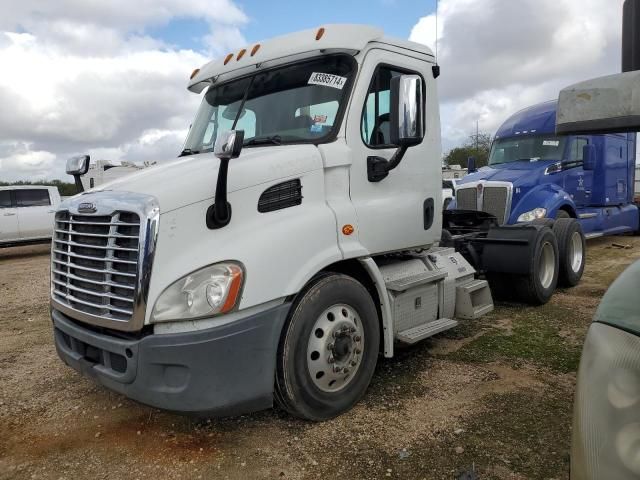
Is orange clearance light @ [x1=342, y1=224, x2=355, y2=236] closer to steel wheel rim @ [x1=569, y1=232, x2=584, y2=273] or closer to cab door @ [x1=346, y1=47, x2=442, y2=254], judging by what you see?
cab door @ [x1=346, y1=47, x2=442, y2=254]

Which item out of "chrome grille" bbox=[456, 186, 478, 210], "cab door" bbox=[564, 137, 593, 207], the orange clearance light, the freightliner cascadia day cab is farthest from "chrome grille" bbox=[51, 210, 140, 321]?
"cab door" bbox=[564, 137, 593, 207]

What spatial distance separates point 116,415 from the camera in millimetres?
3742

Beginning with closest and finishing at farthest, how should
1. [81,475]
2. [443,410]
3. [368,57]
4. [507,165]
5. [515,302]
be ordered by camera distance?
1. [81,475]
2. [443,410]
3. [368,57]
4. [515,302]
5. [507,165]

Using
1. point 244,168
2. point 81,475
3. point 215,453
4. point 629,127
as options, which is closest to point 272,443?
point 215,453

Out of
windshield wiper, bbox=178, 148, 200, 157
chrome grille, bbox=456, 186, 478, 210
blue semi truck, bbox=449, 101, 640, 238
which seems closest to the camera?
windshield wiper, bbox=178, 148, 200, 157

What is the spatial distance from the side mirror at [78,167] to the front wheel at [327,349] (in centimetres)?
234

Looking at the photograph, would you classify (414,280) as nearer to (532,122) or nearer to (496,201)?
(496,201)

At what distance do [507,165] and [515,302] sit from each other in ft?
14.1

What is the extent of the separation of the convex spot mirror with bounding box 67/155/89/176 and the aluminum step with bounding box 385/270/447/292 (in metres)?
2.77

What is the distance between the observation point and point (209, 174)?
10.3 feet

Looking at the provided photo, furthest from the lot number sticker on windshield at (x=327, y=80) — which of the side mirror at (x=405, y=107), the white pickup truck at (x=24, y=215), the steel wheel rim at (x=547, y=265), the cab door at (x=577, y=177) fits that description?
the white pickup truck at (x=24, y=215)

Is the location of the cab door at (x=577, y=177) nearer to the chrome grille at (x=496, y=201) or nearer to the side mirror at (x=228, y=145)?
the chrome grille at (x=496, y=201)

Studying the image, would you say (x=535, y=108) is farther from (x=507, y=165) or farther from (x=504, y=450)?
(x=504, y=450)

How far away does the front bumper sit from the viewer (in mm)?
2828
